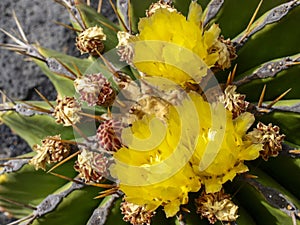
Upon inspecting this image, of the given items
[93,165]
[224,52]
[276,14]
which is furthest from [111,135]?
[276,14]

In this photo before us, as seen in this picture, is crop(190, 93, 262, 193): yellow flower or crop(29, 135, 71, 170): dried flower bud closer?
crop(190, 93, 262, 193): yellow flower

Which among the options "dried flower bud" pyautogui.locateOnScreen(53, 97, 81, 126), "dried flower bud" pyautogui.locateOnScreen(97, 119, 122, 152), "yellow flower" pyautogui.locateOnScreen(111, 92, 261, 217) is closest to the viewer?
"yellow flower" pyautogui.locateOnScreen(111, 92, 261, 217)

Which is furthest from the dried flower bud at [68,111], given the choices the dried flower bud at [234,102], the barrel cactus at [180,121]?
the dried flower bud at [234,102]

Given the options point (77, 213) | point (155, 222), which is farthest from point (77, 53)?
point (155, 222)

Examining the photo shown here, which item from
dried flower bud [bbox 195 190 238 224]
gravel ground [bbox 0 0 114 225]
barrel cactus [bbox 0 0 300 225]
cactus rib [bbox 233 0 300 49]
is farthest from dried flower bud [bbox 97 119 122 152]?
gravel ground [bbox 0 0 114 225]

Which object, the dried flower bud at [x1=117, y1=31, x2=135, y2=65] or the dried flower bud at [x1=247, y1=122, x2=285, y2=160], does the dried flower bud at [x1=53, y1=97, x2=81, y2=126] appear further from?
the dried flower bud at [x1=247, y1=122, x2=285, y2=160]

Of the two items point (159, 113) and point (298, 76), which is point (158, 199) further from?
point (298, 76)
